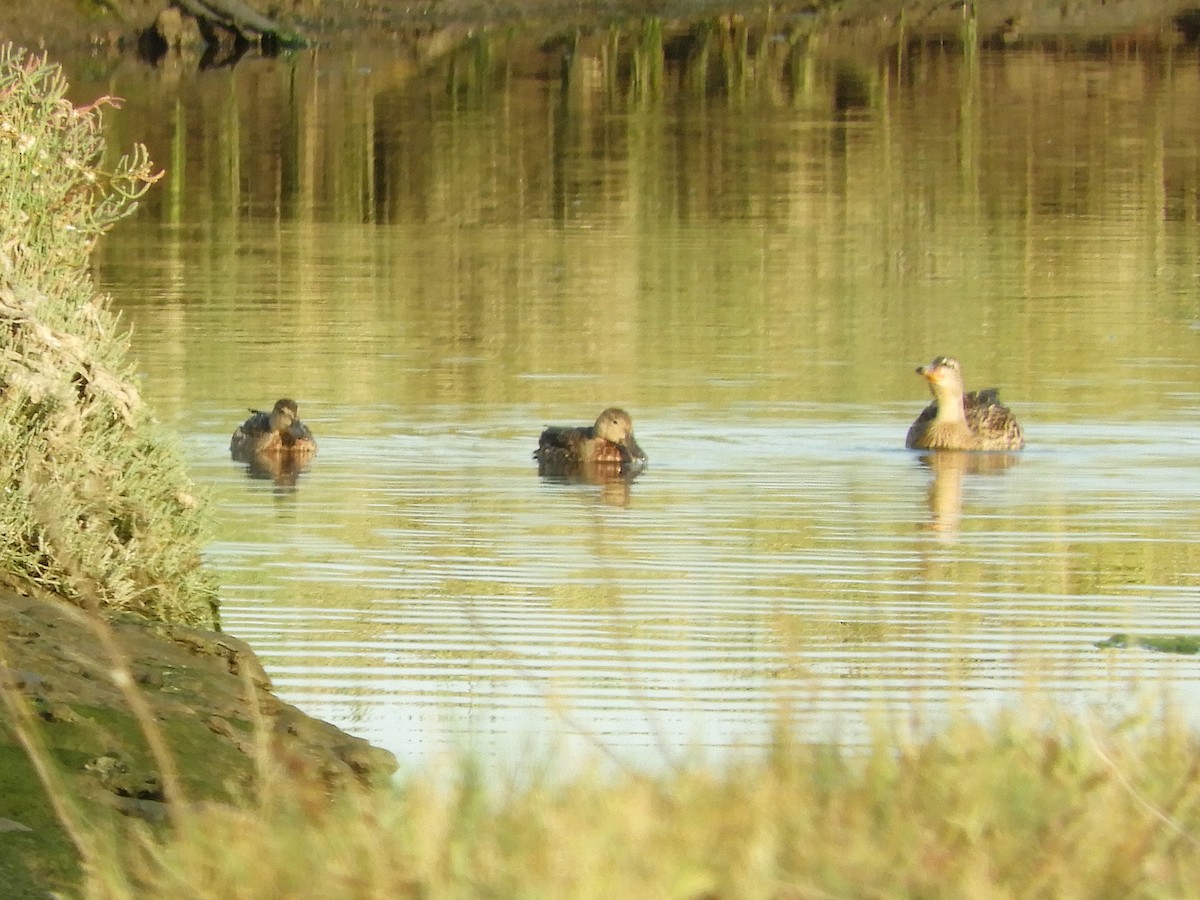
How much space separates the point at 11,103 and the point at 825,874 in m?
5.78

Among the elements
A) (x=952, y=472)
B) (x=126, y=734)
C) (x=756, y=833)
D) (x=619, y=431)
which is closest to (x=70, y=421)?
(x=126, y=734)

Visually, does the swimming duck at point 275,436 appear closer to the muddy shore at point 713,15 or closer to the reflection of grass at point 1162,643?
the reflection of grass at point 1162,643

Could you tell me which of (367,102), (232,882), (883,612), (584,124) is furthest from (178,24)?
(232,882)

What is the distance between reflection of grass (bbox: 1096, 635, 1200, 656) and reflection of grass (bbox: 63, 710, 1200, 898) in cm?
443

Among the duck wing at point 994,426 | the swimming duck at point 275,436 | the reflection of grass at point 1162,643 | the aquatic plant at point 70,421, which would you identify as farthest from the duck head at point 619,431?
the aquatic plant at point 70,421

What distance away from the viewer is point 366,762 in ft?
27.9

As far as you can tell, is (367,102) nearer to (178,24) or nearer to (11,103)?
(178,24)

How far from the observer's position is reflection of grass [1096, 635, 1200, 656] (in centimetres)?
1067

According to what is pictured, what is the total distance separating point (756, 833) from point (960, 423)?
40.5 feet

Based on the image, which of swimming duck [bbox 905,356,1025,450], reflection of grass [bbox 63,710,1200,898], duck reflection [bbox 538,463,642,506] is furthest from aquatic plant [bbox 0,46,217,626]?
swimming duck [bbox 905,356,1025,450]

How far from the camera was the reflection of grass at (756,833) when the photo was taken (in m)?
5.43

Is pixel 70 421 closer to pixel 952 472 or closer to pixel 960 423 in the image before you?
pixel 952 472

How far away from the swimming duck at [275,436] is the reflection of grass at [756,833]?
34.2 ft

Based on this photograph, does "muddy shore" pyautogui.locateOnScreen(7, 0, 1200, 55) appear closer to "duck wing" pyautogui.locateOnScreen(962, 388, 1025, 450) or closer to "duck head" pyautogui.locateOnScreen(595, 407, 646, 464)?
"duck wing" pyautogui.locateOnScreen(962, 388, 1025, 450)
